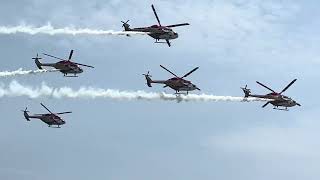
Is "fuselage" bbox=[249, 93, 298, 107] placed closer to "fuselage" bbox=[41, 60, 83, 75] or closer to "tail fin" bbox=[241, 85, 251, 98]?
"tail fin" bbox=[241, 85, 251, 98]

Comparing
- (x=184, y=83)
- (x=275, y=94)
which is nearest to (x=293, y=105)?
(x=275, y=94)

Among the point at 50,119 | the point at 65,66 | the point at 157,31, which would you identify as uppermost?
the point at 157,31

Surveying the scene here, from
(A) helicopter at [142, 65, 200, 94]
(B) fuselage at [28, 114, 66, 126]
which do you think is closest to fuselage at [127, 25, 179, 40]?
(A) helicopter at [142, 65, 200, 94]

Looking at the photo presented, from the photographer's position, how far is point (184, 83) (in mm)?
130500

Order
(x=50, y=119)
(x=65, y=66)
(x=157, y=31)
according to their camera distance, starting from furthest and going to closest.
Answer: (x=50, y=119)
(x=65, y=66)
(x=157, y=31)

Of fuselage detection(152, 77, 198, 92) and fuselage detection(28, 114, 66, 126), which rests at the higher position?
fuselage detection(152, 77, 198, 92)

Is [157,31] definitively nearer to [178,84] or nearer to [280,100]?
[178,84]

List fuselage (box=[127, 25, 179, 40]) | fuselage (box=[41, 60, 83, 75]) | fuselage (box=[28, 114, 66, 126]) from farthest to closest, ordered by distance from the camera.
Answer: fuselage (box=[28, 114, 66, 126]), fuselage (box=[41, 60, 83, 75]), fuselage (box=[127, 25, 179, 40])

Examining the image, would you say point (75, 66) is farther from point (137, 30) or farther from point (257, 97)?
point (257, 97)

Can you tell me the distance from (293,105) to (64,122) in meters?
62.7

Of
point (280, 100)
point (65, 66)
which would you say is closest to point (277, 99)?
point (280, 100)

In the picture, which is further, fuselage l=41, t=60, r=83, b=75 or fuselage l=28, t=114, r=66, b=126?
fuselage l=28, t=114, r=66, b=126

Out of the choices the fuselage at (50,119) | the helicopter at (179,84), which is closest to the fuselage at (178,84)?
the helicopter at (179,84)

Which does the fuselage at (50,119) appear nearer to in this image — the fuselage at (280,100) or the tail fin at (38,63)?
the tail fin at (38,63)
